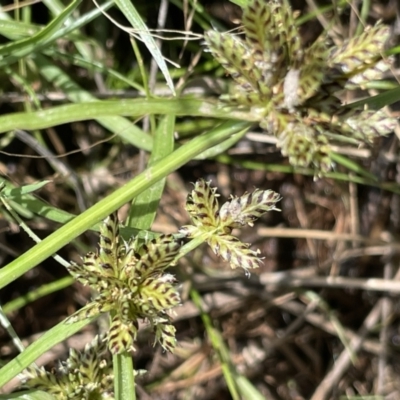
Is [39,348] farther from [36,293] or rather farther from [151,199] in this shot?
[36,293]

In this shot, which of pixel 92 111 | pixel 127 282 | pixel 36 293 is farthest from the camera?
pixel 36 293

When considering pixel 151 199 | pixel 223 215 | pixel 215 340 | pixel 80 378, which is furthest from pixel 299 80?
pixel 215 340

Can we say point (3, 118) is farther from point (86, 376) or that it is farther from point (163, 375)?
point (163, 375)

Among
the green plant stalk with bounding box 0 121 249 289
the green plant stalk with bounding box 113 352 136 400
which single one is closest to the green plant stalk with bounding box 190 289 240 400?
the green plant stalk with bounding box 113 352 136 400

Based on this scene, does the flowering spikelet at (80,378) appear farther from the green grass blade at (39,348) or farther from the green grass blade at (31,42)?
the green grass blade at (31,42)

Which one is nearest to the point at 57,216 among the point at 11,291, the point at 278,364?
the point at 11,291

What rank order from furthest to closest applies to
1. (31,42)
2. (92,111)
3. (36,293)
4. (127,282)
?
1. (36,293)
2. (31,42)
3. (127,282)
4. (92,111)

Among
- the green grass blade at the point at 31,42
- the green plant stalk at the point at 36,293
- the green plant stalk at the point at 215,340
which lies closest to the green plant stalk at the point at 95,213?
the green grass blade at the point at 31,42
